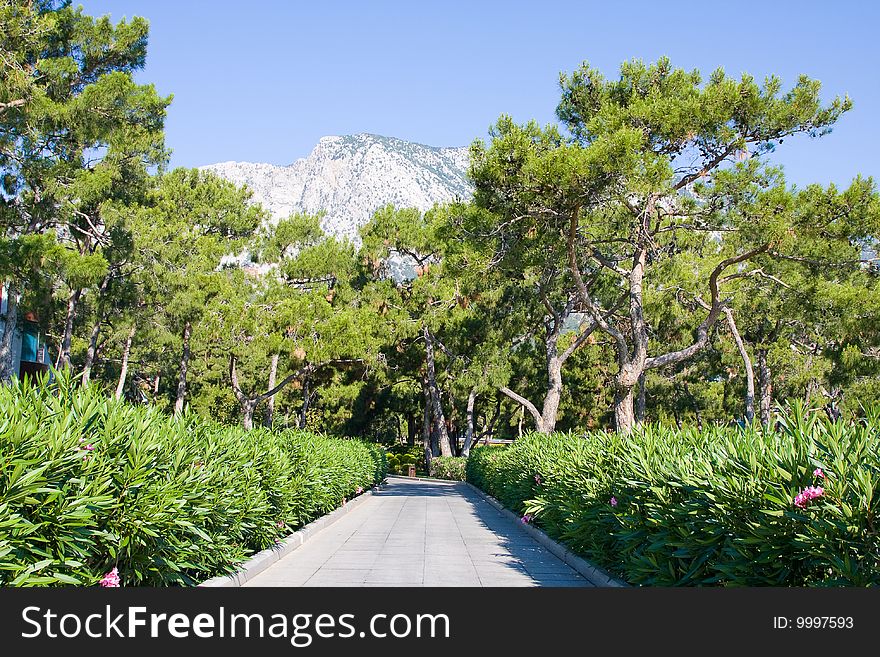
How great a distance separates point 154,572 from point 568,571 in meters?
4.68

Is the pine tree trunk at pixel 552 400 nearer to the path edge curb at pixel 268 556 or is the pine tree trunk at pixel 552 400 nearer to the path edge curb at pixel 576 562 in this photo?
the path edge curb at pixel 576 562

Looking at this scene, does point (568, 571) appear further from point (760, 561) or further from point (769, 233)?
point (769, 233)

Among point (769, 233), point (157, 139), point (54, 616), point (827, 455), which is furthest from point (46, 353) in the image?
point (827, 455)

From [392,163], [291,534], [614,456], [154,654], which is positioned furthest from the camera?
[392,163]

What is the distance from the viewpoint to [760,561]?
15.9 feet

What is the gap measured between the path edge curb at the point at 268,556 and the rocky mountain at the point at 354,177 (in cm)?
11700

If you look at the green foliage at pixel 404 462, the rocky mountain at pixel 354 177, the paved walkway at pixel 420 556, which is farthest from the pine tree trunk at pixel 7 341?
the rocky mountain at pixel 354 177

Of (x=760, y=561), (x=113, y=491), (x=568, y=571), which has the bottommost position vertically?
(x=568, y=571)

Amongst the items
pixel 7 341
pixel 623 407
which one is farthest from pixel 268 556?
pixel 7 341

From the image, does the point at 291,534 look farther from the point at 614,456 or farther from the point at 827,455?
the point at 827,455

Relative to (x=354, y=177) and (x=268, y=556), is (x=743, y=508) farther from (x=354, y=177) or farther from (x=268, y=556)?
(x=354, y=177)

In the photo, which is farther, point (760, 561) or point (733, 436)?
point (733, 436)

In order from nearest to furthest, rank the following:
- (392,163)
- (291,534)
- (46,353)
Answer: (291,534), (46,353), (392,163)

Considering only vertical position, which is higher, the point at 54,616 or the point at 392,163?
the point at 392,163
